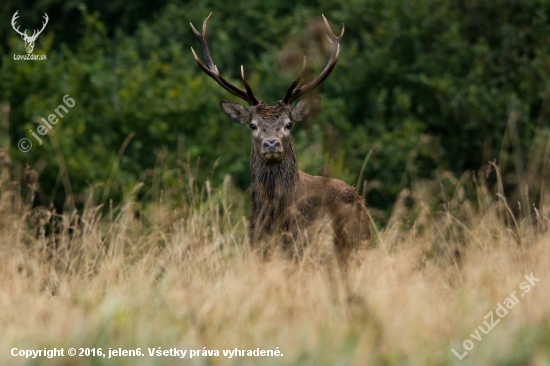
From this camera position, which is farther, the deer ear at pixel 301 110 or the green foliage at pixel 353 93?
the green foliage at pixel 353 93

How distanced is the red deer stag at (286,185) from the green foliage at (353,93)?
459cm

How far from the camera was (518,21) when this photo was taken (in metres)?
14.8

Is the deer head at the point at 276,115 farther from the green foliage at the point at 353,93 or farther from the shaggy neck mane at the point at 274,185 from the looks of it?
the green foliage at the point at 353,93

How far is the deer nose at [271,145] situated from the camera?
24.0 feet

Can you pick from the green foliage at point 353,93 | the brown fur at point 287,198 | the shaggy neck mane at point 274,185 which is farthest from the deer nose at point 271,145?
the green foliage at point 353,93

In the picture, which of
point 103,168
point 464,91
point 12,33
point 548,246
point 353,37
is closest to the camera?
point 548,246

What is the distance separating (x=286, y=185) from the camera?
7449 millimetres

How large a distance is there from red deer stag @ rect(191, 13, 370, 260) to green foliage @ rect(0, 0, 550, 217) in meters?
4.59

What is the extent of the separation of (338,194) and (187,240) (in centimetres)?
215

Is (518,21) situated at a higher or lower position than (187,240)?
higher

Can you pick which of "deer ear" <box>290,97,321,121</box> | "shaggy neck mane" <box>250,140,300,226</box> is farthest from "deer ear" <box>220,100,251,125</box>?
"shaggy neck mane" <box>250,140,300,226</box>

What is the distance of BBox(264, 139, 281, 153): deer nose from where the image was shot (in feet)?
24.0

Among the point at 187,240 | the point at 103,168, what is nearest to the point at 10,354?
the point at 187,240

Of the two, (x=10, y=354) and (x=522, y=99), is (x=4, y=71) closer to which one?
(x=522, y=99)
